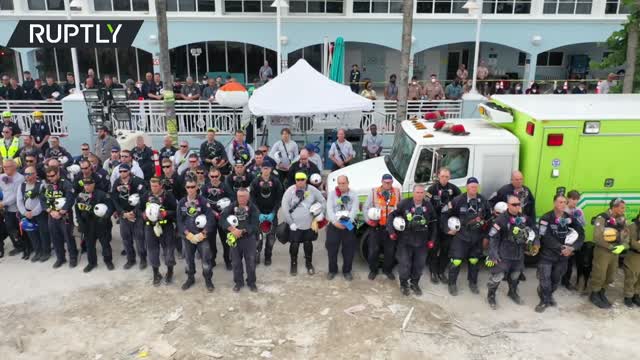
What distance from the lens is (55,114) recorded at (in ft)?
44.2

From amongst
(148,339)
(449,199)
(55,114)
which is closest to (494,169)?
(449,199)

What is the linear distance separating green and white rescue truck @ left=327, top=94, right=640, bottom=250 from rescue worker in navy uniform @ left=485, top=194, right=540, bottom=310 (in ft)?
2.65

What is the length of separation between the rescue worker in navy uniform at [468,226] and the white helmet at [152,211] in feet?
13.2

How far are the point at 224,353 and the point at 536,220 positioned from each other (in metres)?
4.71

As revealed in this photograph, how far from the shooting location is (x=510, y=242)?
6.82 meters

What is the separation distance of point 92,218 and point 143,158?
2125 millimetres

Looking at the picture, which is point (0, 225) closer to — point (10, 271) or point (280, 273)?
point (10, 271)

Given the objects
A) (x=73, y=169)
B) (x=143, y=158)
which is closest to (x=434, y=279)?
(x=143, y=158)

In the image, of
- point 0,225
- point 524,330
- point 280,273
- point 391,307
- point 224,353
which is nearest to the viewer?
point 224,353

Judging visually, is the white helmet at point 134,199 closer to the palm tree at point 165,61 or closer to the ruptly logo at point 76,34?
the palm tree at point 165,61

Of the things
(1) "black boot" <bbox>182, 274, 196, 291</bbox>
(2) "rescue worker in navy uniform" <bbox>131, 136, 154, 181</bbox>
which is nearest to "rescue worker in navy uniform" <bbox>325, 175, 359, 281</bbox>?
(1) "black boot" <bbox>182, 274, 196, 291</bbox>

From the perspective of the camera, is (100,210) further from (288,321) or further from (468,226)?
(468,226)

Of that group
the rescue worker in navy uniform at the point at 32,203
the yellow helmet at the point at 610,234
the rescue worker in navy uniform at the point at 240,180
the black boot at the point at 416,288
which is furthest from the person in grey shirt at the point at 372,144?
the rescue worker in navy uniform at the point at 32,203

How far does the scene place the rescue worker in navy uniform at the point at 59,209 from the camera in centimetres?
797
